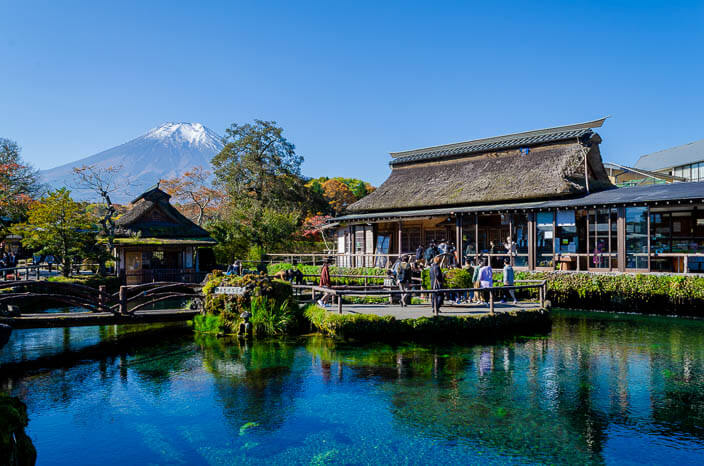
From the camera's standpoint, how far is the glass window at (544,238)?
21.1 m

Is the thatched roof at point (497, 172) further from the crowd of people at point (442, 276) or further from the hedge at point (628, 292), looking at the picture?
the hedge at point (628, 292)

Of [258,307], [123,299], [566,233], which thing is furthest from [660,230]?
[123,299]

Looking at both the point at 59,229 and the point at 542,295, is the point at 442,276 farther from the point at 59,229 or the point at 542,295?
the point at 59,229

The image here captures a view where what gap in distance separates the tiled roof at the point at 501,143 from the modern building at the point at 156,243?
14.7m

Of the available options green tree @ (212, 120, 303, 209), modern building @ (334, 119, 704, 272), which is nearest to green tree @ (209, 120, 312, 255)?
green tree @ (212, 120, 303, 209)

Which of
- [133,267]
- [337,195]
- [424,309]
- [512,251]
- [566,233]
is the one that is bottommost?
[424,309]

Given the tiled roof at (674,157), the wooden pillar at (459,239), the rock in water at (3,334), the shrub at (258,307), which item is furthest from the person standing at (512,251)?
the tiled roof at (674,157)

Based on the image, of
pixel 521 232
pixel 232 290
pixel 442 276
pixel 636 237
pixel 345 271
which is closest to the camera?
pixel 232 290

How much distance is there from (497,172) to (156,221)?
2115 cm

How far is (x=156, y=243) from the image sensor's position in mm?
27109

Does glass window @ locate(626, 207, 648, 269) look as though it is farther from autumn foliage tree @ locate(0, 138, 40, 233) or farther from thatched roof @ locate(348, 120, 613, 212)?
autumn foliage tree @ locate(0, 138, 40, 233)

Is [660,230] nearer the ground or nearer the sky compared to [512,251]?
nearer the sky

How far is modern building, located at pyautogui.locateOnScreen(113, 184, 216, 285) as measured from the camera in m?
27.8

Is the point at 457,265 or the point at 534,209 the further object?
the point at 457,265
